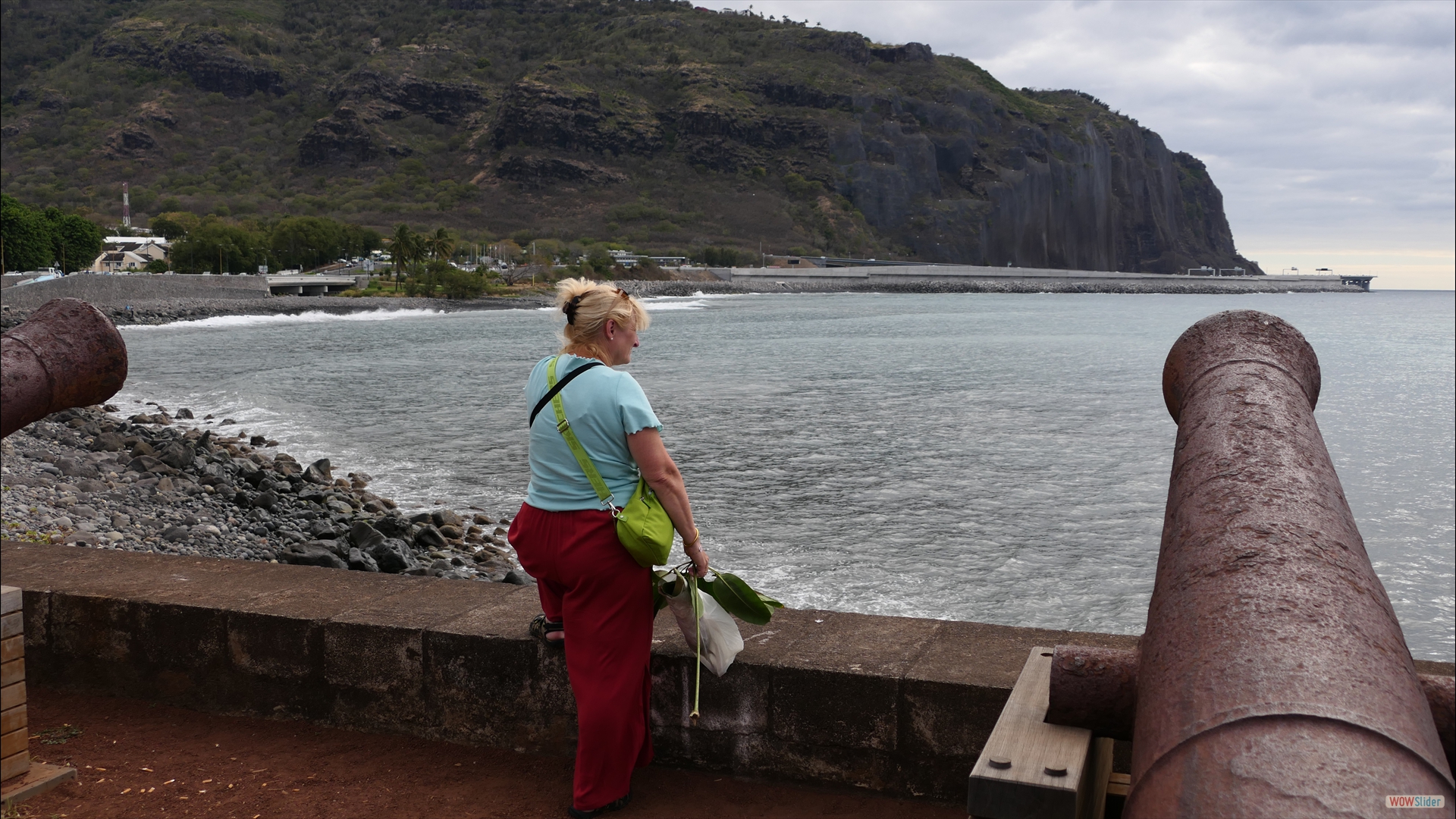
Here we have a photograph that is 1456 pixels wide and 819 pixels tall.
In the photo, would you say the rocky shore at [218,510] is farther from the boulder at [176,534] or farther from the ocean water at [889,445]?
the ocean water at [889,445]

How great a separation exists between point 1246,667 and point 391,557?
9232mm

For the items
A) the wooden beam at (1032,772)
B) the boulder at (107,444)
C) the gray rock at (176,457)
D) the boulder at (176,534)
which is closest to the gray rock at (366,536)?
the boulder at (176,534)

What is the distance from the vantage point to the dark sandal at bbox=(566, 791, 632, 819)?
3.03 metres

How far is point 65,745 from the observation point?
3.48 meters

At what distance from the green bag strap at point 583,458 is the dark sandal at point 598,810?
32.5 inches

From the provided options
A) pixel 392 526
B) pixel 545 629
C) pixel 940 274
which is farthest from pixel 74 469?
pixel 940 274

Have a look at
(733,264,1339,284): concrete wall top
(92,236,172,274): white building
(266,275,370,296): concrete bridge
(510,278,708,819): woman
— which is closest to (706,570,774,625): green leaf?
(510,278,708,819): woman

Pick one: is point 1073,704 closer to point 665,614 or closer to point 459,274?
point 665,614

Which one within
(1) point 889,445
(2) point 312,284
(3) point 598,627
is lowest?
(1) point 889,445

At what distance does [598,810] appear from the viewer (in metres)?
3.04

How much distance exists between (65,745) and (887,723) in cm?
247

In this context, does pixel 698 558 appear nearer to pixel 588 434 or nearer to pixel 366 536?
pixel 588 434

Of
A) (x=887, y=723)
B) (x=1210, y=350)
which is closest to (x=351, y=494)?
(x=887, y=723)

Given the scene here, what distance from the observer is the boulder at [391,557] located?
9.76 metres
